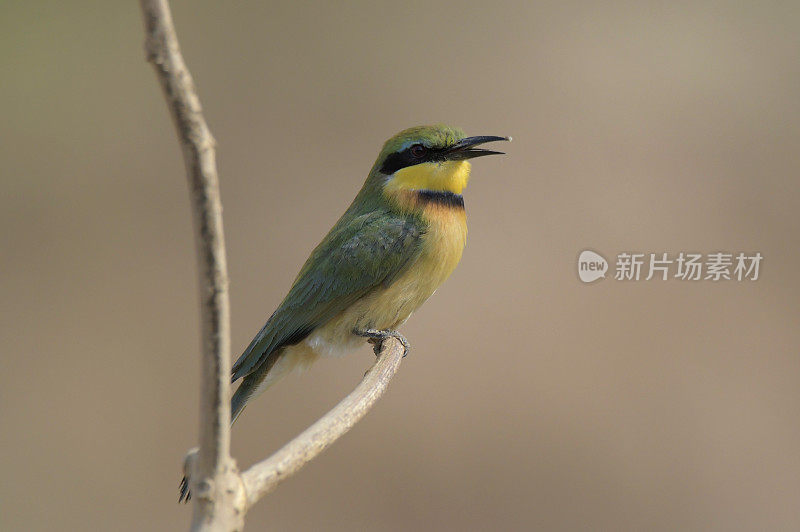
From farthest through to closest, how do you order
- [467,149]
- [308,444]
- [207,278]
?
[467,149]
[308,444]
[207,278]

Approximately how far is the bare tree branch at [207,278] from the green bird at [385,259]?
3.35 feet

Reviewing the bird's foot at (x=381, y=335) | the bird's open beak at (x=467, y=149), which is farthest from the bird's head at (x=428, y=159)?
the bird's foot at (x=381, y=335)

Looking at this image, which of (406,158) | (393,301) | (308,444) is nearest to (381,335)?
(393,301)

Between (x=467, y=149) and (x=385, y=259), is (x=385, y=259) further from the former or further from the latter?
(x=467, y=149)

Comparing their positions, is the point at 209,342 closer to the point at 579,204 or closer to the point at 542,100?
the point at 579,204

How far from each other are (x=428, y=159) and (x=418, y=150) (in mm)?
29

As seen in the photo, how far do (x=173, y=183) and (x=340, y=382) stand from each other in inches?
45.1

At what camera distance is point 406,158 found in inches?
70.9

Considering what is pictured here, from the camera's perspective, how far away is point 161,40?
0.55 m

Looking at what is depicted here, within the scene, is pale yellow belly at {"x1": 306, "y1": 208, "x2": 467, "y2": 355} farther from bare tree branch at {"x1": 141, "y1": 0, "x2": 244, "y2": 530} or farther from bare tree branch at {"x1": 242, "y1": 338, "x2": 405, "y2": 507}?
bare tree branch at {"x1": 141, "y1": 0, "x2": 244, "y2": 530}

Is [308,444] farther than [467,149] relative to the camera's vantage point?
No

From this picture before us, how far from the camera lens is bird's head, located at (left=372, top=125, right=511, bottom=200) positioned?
1.76 meters

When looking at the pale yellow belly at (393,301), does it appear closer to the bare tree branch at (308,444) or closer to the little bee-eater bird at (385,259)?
the little bee-eater bird at (385,259)

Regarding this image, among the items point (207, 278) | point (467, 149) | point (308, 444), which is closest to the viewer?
point (207, 278)
